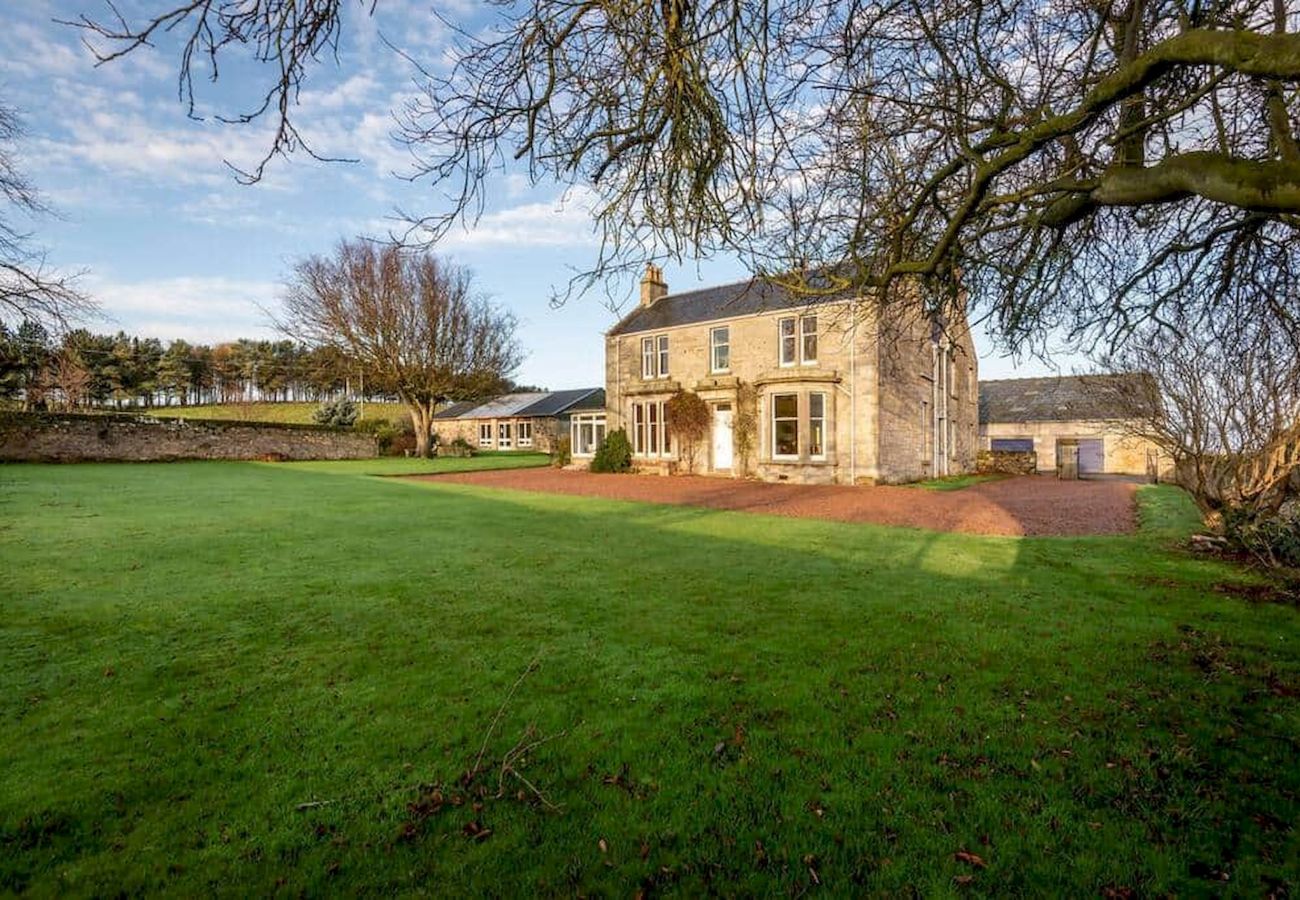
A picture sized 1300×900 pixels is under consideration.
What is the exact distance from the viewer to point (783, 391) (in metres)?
23.5

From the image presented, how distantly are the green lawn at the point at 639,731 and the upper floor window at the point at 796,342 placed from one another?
16395mm

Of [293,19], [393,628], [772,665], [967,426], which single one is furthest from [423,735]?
[967,426]

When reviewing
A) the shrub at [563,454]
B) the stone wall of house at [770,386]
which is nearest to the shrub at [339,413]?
the shrub at [563,454]

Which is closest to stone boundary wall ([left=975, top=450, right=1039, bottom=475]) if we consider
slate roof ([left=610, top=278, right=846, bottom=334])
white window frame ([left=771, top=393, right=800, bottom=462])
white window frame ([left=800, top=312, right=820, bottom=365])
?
white window frame ([left=771, top=393, right=800, bottom=462])

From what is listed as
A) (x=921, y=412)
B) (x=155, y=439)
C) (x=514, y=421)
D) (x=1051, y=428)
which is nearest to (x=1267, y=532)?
(x=921, y=412)

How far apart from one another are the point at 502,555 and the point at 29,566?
5847 millimetres

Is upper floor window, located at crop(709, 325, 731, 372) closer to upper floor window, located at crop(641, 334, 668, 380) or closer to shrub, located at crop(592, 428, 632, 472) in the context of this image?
upper floor window, located at crop(641, 334, 668, 380)

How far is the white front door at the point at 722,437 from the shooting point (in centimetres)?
2605

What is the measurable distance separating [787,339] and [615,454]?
953 cm

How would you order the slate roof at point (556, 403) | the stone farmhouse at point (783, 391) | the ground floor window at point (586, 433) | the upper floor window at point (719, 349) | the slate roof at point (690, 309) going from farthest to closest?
the slate roof at point (556, 403) < the ground floor window at point (586, 433) < the upper floor window at point (719, 349) < the slate roof at point (690, 309) < the stone farmhouse at point (783, 391)

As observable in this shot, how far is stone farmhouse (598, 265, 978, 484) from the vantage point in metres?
22.6

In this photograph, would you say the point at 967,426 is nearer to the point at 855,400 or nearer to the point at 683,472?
the point at 855,400

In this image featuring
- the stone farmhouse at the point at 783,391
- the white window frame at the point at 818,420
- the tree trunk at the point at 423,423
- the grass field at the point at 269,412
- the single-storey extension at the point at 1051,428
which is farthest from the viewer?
the grass field at the point at 269,412

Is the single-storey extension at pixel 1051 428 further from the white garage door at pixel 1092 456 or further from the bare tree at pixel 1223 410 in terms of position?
the bare tree at pixel 1223 410
